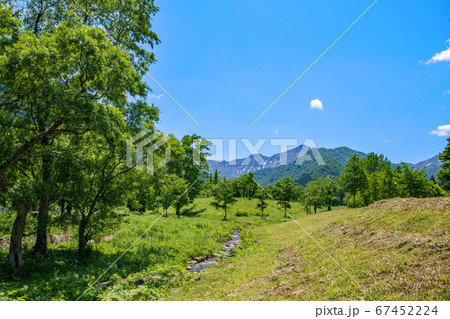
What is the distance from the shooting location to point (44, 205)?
46.6ft

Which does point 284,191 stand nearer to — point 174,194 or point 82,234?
point 174,194

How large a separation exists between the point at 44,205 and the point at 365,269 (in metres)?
17.1

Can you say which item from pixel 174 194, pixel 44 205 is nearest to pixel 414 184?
pixel 174 194

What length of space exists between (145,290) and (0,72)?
11289 mm

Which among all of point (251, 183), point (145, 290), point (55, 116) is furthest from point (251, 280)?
point (251, 183)

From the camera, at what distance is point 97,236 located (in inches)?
625

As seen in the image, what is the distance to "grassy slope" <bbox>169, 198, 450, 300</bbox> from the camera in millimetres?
6617

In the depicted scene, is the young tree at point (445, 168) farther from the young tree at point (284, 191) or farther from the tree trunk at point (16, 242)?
the tree trunk at point (16, 242)

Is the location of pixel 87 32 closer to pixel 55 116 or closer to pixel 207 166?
pixel 55 116

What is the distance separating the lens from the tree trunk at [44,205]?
39.9 ft

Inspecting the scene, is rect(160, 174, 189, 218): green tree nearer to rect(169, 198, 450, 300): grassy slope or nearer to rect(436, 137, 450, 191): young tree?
rect(169, 198, 450, 300): grassy slope

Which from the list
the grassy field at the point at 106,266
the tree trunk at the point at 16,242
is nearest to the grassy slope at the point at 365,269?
the grassy field at the point at 106,266

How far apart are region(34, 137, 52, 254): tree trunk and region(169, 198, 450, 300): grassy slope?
27.5 feet

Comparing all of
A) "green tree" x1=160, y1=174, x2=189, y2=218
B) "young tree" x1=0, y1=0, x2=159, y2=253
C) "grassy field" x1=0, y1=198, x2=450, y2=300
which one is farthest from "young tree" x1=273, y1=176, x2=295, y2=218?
"young tree" x1=0, y1=0, x2=159, y2=253
